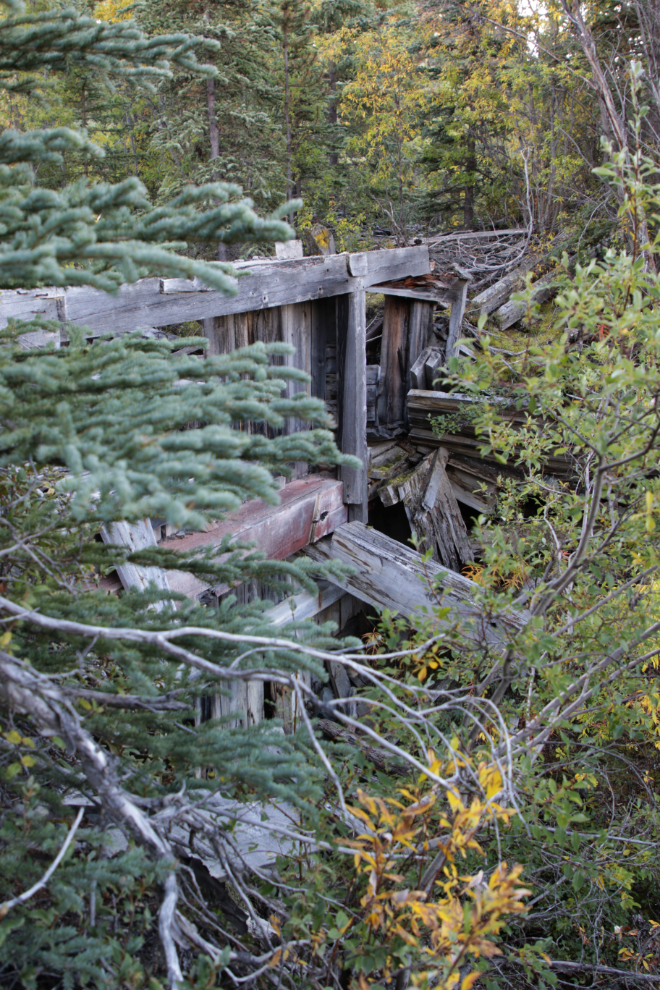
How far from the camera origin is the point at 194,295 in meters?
3.57

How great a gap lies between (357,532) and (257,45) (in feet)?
33.5

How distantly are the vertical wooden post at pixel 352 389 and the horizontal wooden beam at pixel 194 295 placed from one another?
193 millimetres

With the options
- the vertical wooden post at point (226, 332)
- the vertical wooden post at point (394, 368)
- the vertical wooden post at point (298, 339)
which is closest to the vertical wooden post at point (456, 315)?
the vertical wooden post at point (394, 368)

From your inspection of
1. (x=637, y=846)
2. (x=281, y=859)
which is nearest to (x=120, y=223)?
(x=281, y=859)

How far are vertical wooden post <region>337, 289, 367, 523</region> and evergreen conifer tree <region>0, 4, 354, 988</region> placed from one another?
2914 millimetres

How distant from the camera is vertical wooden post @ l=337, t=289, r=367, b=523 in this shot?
5242 millimetres

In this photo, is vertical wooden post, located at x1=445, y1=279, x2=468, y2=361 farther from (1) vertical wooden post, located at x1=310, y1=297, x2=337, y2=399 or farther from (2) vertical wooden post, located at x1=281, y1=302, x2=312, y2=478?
(2) vertical wooden post, located at x1=281, y1=302, x2=312, y2=478

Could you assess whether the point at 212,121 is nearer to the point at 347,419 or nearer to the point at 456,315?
the point at 456,315

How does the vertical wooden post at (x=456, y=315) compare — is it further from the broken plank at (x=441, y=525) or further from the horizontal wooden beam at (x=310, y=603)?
the horizontal wooden beam at (x=310, y=603)

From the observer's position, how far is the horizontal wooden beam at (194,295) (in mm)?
2796

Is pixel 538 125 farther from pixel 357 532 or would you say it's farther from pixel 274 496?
pixel 274 496

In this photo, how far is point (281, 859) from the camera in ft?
7.97

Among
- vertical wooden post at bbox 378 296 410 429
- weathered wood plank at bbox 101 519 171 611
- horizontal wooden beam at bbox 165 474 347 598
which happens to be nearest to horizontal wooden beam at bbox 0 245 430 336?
weathered wood plank at bbox 101 519 171 611

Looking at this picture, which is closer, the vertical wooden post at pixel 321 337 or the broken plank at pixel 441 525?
the vertical wooden post at pixel 321 337
